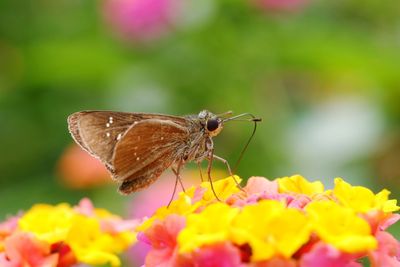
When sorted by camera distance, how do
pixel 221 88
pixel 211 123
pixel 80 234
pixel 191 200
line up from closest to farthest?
pixel 191 200
pixel 80 234
pixel 211 123
pixel 221 88

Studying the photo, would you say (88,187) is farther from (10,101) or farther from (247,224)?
(247,224)

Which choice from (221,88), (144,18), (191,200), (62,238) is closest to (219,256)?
(191,200)

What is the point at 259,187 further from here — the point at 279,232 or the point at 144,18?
the point at 144,18

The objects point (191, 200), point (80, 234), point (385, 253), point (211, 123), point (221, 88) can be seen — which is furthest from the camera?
point (221, 88)

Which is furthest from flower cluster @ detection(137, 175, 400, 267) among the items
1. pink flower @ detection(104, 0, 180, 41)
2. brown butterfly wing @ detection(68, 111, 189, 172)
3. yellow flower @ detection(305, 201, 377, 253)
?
pink flower @ detection(104, 0, 180, 41)

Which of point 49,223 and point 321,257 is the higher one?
point 49,223

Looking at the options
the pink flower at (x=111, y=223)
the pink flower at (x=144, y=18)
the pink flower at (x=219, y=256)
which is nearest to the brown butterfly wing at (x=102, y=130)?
the pink flower at (x=111, y=223)

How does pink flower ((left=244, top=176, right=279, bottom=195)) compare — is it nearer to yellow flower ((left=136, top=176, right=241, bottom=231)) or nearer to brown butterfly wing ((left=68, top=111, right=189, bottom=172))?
yellow flower ((left=136, top=176, right=241, bottom=231))
